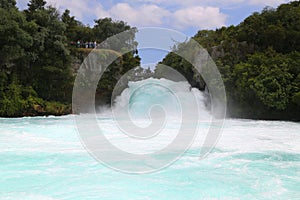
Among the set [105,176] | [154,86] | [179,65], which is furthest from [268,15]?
[105,176]

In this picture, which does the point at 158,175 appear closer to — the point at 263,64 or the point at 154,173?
the point at 154,173

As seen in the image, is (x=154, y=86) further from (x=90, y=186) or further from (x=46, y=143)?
(x=90, y=186)

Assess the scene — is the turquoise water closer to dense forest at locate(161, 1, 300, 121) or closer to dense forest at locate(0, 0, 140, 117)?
dense forest at locate(161, 1, 300, 121)

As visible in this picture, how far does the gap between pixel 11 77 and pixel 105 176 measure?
13.5 m

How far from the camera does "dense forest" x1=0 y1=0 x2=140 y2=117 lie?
16.0 m

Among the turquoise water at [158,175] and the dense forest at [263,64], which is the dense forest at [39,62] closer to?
the dense forest at [263,64]

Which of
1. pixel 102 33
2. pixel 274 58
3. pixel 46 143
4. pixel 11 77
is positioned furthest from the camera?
pixel 102 33

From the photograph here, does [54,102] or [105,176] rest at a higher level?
[54,102]

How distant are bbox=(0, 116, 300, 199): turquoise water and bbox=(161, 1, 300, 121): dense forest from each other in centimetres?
720

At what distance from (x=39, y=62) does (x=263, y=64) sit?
37.8 feet

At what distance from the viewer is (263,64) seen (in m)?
16.1

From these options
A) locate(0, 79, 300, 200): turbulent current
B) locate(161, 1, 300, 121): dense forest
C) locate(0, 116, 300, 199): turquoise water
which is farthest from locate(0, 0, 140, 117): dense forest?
locate(0, 116, 300, 199): turquoise water

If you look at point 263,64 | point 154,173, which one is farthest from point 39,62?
point 154,173

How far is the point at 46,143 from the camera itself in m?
8.57
